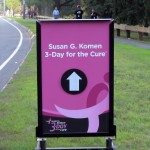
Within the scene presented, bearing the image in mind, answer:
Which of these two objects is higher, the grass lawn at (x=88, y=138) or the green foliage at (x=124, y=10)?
the green foliage at (x=124, y=10)

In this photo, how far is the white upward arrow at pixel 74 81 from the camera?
17.4ft

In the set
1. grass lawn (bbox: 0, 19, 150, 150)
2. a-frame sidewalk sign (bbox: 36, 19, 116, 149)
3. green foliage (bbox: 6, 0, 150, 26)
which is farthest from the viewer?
green foliage (bbox: 6, 0, 150, 26)

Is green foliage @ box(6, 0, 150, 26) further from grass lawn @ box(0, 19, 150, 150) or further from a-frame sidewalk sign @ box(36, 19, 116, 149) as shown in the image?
a-frame sidewalk sign @ box(36, 19, 116, 149)

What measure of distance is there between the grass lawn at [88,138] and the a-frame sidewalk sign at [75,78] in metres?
1.08

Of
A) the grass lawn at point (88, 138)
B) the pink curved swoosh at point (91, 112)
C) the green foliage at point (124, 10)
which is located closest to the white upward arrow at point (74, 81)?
the pink curved swoosh at point (91, 112)

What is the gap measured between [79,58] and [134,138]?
76.4 inches

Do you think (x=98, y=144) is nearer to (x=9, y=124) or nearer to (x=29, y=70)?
(x=9, y=124)

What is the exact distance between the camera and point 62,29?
206 inches

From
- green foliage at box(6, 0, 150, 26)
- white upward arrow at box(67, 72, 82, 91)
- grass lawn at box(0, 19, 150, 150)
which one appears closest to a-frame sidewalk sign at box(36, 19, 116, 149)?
white upward arrow at box(67, 72, 82, 91)

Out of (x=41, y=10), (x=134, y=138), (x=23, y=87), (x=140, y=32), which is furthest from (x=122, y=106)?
(x=41, y=10)

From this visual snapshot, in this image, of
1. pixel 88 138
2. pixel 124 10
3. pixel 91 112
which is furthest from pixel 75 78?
pixel 124 10

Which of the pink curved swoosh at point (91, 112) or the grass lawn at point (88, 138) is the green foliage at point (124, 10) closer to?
the grass lawn at point (88, 138)

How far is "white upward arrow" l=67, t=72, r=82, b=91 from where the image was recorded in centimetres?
531

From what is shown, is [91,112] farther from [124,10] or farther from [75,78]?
[124,10]
